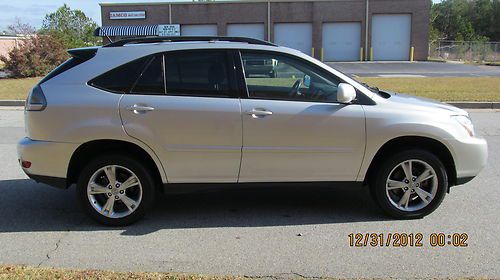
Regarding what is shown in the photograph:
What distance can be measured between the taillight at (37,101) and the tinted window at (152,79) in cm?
83

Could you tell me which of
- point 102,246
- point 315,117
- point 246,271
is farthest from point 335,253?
point 102,246

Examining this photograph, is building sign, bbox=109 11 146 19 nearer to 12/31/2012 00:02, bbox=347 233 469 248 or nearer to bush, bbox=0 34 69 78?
bush, bbox=0 34 69 78

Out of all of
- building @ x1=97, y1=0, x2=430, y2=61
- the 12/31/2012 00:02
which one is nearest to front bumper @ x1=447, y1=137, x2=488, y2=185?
the 12/31/2012 00:02

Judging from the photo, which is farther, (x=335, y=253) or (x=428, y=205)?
(x=428, y=205)

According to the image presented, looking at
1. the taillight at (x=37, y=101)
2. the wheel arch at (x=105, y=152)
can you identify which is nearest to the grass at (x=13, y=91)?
the taillight at (x=37, y=101)

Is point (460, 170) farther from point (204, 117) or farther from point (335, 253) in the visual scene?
point (204, 117)

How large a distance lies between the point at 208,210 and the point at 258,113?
4.28ft

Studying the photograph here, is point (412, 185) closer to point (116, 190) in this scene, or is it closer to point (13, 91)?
point (116, 190)

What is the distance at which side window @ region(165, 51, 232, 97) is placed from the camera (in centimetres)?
447

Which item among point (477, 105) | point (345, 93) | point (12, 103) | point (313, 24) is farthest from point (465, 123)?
point (313, 24)

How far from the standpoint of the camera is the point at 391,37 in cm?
4578

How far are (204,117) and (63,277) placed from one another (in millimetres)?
1778

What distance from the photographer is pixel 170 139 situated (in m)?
4.41

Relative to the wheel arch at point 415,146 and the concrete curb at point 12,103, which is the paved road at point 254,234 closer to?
the wheel arch at point 415,146
